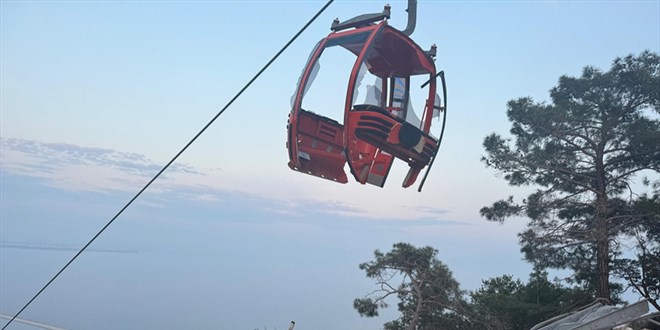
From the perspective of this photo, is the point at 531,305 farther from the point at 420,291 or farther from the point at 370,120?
the point at 370,120

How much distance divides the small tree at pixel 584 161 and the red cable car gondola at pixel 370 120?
702 centimetres

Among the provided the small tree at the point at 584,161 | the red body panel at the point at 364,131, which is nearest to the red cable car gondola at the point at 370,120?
the red body panel at the point at 364,131

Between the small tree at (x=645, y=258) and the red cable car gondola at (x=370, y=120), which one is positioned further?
the small tree at (x=645, y=258)

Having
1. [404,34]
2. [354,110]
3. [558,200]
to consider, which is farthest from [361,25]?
[558,200]

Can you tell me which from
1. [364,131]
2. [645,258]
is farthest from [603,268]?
[364,131]

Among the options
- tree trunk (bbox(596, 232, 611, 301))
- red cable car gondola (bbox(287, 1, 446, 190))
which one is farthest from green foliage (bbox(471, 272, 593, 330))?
red cable car gondola (bbox(287, 1, 446, 190))

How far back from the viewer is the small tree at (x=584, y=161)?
9812mm

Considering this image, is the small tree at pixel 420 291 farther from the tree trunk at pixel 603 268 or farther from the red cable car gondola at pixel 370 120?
the red cable car gondola at pixel 370 120

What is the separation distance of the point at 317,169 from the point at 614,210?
877cm

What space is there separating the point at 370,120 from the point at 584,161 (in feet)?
29.2

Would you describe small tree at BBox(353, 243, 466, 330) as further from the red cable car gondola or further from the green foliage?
the red cable car gondola

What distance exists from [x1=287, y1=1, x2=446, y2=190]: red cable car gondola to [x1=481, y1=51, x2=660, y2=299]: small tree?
7.02 m

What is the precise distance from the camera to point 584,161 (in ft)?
34.7

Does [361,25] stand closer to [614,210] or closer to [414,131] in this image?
[414,131]
